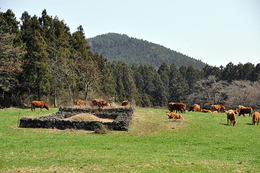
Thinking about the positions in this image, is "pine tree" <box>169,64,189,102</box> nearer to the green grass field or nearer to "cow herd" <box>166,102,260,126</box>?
"cow herd" <box>166,102,260,126</box>

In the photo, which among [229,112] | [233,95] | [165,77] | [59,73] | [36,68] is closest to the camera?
[229,112]

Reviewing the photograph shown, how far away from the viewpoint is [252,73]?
211ft

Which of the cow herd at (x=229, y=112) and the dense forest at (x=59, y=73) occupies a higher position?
the dense forest at (x=59, y=73)

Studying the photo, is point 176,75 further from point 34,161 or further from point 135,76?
point 34,161

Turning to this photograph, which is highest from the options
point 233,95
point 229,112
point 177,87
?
point 177,87

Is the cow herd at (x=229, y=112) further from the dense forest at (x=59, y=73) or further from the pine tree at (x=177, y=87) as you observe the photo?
the pine tree at (x=177, y=87)

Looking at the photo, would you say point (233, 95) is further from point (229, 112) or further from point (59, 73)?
point (59, 73)

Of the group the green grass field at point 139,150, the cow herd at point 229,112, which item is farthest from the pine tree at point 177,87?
the green grass field at point 139,150

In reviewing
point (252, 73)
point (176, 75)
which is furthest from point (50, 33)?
point (252, 73)

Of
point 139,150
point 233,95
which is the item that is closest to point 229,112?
point 139,150

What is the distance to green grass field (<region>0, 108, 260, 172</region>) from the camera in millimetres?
7826

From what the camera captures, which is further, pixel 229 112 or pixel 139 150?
pixel 229 112

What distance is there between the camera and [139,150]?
1074cm

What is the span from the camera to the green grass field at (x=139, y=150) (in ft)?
25.7
